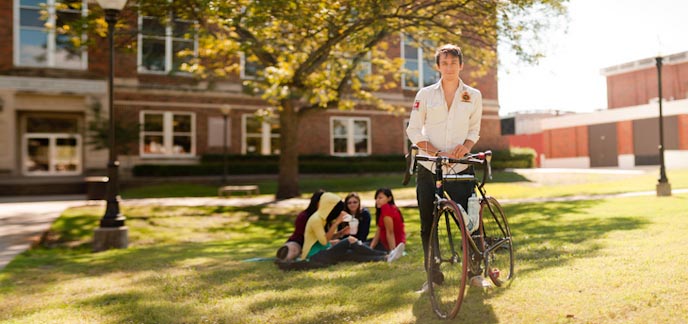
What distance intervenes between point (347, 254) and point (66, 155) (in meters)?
22.1

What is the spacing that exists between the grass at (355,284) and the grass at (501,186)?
30.0ft

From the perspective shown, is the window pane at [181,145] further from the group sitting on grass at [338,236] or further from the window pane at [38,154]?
the group sitting on grass at [338,236]

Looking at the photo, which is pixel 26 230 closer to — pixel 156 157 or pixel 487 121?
pixel 156 157

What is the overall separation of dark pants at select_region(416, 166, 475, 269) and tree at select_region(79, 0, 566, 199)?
307 inches

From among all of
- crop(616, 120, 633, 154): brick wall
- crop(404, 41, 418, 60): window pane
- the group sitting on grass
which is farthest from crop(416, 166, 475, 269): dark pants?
crop(616, 120, 633, 154): brick wall

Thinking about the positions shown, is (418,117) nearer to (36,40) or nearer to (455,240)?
(455,240)

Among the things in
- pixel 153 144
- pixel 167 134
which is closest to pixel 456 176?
pixel 167 134

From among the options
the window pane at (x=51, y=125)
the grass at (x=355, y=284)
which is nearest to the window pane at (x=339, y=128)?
the window pane at (x=51, y=125)

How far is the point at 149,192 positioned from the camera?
19.8 meters

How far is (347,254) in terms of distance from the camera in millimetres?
6340

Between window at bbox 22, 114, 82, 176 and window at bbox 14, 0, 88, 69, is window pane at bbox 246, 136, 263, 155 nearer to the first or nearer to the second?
window at bbox 22, 114, 82, 176

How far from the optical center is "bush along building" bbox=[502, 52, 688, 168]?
115ft

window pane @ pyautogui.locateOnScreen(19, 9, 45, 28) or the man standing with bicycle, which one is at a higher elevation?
window pane @ pyautogui.locateOnScreen(19, 9, 45, 28)

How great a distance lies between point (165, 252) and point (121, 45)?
831cm
